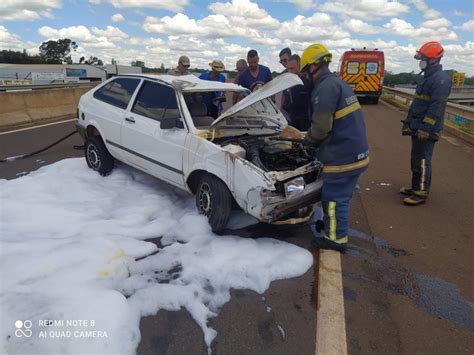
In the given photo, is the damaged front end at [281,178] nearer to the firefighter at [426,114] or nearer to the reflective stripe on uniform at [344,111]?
the reflective stripe on uniform at [344,111]

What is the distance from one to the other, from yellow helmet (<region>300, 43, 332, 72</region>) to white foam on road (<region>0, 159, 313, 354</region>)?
1804 mm

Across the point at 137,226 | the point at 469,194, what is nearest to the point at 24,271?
the point at 137,226

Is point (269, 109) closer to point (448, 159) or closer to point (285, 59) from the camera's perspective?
point (285, 59)

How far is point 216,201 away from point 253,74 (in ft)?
10.8

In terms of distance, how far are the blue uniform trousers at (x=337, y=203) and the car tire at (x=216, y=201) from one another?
961mm

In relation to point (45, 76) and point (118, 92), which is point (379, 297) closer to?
point (118, 92)

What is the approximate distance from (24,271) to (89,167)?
2.93 m

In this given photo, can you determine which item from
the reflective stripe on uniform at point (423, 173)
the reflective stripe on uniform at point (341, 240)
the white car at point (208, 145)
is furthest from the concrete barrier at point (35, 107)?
the reflective stripe on uniform at point (423, 173)

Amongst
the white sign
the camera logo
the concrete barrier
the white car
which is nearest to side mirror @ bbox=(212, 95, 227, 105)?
the white car

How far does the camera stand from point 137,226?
3.96 meters

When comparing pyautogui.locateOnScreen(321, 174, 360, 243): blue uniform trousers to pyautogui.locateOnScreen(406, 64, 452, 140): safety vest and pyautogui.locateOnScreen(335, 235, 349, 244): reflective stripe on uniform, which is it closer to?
pyautogui.locateOnScreen(335, 235, 349, 244): reflective stripe on uniform

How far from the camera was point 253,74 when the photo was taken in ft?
20.7

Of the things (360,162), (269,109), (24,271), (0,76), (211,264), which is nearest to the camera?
(24,271)

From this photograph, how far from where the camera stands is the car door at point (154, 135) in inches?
165
